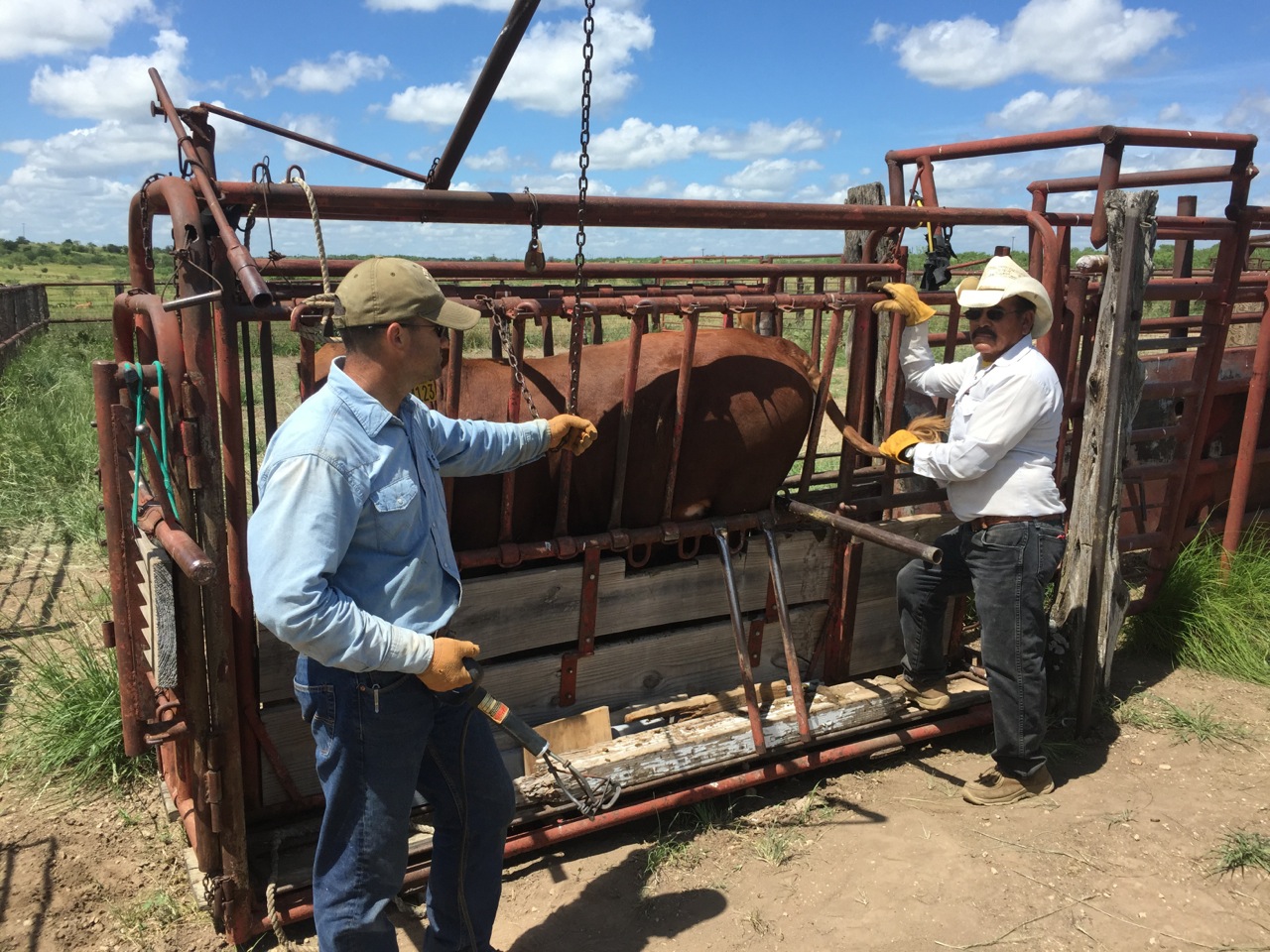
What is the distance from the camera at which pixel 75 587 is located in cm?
560

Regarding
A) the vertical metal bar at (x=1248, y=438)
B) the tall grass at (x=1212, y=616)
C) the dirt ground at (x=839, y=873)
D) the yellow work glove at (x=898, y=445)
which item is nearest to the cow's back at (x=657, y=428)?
the yellow work glove at (x=898, y=445)

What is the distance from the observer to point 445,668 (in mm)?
2178

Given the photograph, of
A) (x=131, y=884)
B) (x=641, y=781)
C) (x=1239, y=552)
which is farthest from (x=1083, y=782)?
(x=131, y=884)

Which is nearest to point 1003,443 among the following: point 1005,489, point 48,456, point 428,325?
point 1005,489

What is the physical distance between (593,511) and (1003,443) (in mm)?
1574

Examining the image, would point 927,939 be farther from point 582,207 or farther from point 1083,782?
point 582,207

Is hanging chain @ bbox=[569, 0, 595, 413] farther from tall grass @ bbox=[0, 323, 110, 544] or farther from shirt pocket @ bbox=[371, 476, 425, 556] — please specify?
tall grass @ bbox=[0, 323, 110, 544]

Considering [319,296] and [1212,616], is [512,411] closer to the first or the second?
[319,296]

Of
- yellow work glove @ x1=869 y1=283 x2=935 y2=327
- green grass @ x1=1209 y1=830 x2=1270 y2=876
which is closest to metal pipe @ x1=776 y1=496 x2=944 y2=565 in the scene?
yellow work glove @ x1=869 y1=283 x2=935 y2=327

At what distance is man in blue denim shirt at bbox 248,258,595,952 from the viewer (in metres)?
2.02

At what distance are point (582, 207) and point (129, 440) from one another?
5.01 feet

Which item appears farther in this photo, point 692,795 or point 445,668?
point 692,795

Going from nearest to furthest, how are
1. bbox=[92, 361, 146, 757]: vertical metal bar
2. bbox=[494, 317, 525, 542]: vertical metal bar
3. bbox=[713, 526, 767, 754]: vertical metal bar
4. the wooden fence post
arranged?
bbox=[92, 361, 146, 757]: vertical metal bar
bbox=[494, 317, 525, 542]: vertical metal bar
bbox=[713, 526, 767, 754]: vertical metal bar
the wooden fence post

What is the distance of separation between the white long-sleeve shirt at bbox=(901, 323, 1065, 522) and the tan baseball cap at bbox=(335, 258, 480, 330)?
220cm
